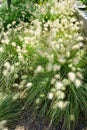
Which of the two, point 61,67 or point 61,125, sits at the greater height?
point 61,67

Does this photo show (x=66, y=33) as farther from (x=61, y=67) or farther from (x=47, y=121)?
(x=47, y=121)

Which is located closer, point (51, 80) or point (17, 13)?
point (51, 80)

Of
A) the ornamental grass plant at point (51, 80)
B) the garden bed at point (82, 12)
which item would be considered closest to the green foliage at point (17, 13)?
the garden bed at point (82, 12)

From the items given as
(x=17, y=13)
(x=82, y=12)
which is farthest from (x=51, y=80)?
(x=17, y=13)

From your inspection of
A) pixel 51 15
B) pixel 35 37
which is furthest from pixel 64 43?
pixel 51 15

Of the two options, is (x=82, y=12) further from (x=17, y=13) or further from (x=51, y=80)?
(x=51, y=80)

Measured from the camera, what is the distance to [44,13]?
696cm

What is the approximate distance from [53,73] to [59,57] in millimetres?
288

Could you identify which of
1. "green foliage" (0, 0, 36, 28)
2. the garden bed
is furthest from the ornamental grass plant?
"green foliage" (0, 0, 36, 28)

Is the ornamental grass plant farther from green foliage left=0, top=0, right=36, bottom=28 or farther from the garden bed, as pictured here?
green foliage left=0, top=0, right=36, bottom=28

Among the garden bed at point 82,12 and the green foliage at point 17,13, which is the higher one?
the green foliage at point 17,13

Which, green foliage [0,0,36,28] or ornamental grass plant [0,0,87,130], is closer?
ornamental grass plant [0,0,87,130]

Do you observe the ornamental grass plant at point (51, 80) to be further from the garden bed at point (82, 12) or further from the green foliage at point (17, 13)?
the green foliage at point (17, 13)

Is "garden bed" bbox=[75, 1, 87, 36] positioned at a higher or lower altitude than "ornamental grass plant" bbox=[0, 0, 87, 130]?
higher
